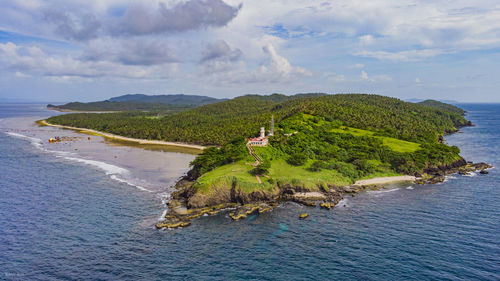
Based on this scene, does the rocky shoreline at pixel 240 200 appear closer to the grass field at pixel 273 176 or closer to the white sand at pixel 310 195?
the white sand at pixel 310 195

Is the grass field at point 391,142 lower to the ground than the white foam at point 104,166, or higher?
higher

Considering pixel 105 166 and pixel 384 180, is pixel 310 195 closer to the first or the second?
pixel 384 180

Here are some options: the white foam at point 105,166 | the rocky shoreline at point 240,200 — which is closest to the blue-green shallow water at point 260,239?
the rocky shoreline at point 240,200

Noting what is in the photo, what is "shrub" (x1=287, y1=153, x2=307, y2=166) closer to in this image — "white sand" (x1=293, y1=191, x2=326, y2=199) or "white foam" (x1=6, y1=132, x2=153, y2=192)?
"white sand" (x1=293, y1=191, x2=326, y2=199)

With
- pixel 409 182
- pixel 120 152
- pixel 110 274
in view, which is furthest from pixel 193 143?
pixel 110 274

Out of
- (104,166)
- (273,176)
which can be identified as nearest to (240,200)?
(273,176)

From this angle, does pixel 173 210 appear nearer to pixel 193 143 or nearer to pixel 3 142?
pixel 193 143

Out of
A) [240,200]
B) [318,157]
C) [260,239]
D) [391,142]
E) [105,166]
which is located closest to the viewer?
[260,239]
